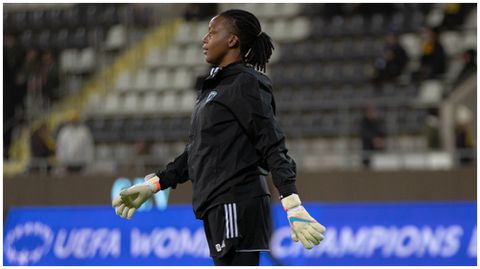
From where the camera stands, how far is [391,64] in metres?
12.9

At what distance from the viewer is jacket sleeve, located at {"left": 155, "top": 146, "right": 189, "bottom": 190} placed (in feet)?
13.6

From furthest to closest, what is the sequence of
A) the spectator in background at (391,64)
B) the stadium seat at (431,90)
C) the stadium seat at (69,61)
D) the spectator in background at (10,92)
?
the stadium seat at (69,61), the spectator in background at (10,92), the spectator in background at (391,64), the stadium seat at (431,90)

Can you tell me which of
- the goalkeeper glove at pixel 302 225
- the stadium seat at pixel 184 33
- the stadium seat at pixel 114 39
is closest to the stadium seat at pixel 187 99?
the stadium seat at pixel 184 33

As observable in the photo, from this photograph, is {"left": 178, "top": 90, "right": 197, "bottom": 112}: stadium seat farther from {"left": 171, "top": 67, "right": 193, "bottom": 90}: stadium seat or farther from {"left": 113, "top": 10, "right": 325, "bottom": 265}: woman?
{"left": 113, "top": 10, "right": 325, "bottom": 265}: woman

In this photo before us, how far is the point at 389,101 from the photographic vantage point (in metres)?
12.0

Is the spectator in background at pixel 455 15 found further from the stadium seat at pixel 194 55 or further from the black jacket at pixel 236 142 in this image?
the black jacket at pixel 236 142

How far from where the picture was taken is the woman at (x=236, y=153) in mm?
3785

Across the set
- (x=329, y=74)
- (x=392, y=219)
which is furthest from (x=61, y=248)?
(x=329, y=74)

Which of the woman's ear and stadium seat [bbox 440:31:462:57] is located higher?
the woman's ear

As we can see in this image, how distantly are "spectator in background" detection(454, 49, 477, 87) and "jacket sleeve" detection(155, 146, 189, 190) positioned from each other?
8189mm

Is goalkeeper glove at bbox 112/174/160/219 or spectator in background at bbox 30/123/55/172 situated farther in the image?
spectator in background at bbox 30/123/55/172

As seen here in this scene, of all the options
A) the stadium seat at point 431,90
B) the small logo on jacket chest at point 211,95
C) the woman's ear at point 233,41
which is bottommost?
the stadium seat at point 431,90

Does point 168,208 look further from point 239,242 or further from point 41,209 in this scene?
point 239,242

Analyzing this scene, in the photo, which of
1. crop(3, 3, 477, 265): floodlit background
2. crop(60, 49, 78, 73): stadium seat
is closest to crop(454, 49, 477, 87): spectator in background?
crop(3, 3, 477, 265): floodlit background
